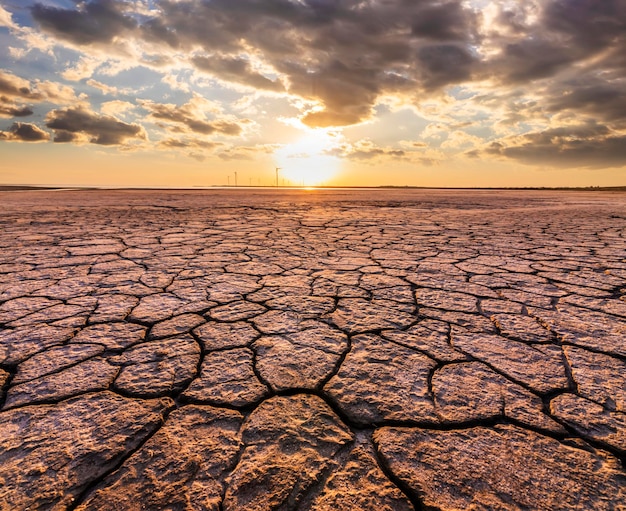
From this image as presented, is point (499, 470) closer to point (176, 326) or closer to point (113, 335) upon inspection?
point (176, 326)

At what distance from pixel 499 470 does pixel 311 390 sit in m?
0.53

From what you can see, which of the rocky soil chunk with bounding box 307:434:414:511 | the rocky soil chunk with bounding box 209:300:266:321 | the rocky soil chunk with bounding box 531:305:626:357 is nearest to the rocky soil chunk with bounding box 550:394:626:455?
the rocky soil chunk with bounding box 531:305:626:357

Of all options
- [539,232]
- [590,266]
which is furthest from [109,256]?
[539,232]

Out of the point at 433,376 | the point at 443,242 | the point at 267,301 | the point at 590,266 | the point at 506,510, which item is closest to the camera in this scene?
the point at 506,510

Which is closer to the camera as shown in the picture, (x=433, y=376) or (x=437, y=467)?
(x=437, y=467)

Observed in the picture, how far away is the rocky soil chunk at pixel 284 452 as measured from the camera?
0.72 m

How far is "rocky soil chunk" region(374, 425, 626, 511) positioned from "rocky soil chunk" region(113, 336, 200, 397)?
674mm

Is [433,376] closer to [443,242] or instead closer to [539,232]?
[443,242]

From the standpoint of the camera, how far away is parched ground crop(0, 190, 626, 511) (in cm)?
75

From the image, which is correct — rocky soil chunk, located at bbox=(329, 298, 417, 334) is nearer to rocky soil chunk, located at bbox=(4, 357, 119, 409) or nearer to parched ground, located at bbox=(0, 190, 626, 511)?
parched ground, located at bbox=(0, 190, 626, 511)

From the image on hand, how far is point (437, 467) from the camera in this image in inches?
31.2

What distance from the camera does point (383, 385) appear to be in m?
1.08

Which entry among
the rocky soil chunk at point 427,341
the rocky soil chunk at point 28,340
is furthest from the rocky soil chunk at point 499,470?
the rocky soil chunk at point 28,340

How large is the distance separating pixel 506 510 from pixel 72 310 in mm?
1889
